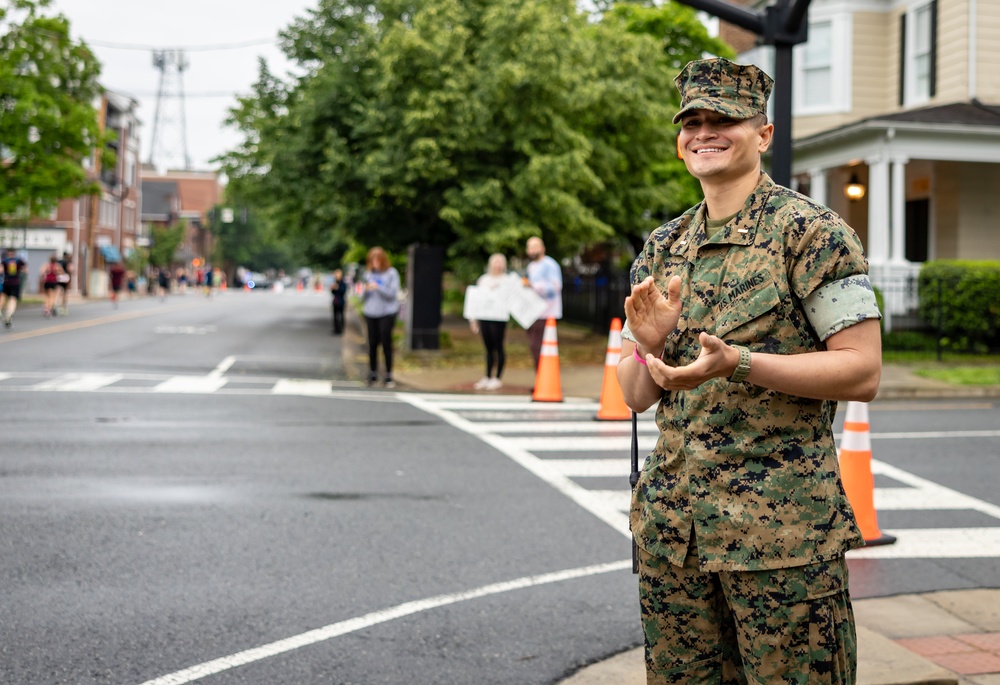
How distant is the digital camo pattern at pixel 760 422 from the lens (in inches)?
96.8

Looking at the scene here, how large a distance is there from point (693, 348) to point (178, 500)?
215 inches

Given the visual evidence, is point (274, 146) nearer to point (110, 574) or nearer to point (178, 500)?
point (178, 500)

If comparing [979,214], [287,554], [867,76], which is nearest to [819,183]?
[867,76]

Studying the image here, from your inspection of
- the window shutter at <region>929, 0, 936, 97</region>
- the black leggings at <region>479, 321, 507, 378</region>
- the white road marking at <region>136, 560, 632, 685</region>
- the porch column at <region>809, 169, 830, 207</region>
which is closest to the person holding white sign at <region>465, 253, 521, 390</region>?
the black leggings at <region>479, 321, 507, 378</region>

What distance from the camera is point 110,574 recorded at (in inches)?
217

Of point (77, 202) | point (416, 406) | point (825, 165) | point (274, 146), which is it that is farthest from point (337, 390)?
point (77, 202)

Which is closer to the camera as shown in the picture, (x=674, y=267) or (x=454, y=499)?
(x=674, y=267)

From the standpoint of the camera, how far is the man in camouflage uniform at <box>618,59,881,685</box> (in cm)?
243

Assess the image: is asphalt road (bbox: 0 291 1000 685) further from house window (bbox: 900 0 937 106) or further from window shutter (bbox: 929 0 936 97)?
house window (bbox: 900 0 937 106)

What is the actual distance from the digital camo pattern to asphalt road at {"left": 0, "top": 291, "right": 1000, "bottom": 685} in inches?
80.3

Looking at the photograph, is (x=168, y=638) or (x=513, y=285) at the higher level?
(x=513, y=285)

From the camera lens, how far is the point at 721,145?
8.39ft

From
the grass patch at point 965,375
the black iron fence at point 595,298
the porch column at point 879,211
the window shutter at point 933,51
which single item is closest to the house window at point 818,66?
the window shutter at point 933,51

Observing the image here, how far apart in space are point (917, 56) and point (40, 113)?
2679cm
